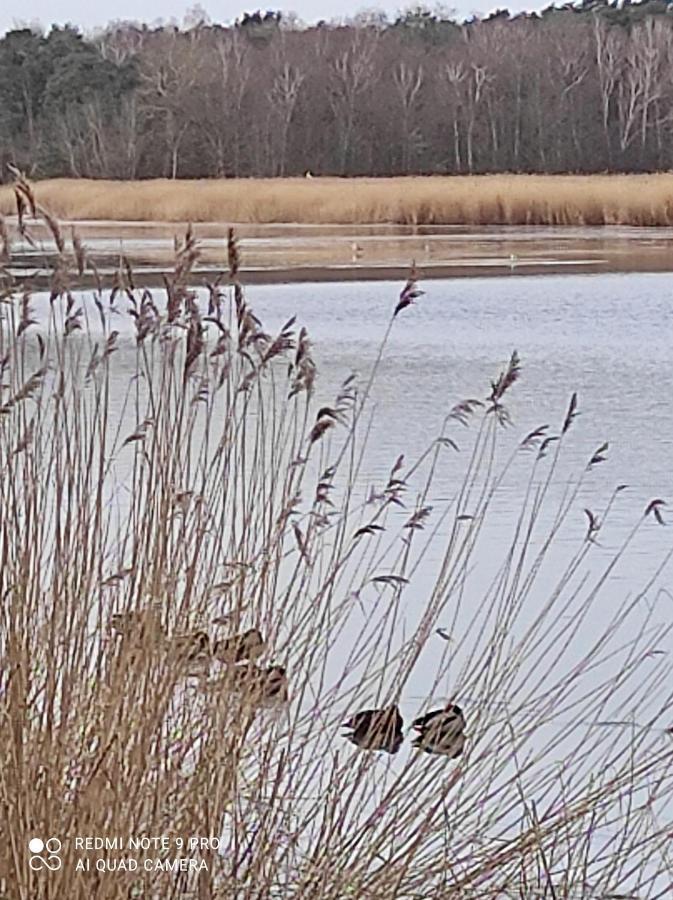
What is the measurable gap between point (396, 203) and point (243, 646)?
18.4m

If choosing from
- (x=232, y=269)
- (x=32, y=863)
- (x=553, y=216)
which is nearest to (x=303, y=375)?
(x=232, y=269)

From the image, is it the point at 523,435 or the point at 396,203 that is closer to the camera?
the point at 523,435

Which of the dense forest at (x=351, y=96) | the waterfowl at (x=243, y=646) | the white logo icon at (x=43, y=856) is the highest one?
the dense forest at (x=351, y=96)

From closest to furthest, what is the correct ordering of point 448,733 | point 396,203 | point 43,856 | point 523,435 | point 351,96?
1. point 43,856
2. point 448,733
3. point 523,435
4. point 396,203
5. point 351,96

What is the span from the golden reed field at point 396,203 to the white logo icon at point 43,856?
1666 cm

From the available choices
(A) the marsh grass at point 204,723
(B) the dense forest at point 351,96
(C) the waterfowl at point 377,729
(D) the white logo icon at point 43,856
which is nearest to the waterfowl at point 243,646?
(A) the marsh grass at point 204,723

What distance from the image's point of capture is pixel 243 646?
216 cm

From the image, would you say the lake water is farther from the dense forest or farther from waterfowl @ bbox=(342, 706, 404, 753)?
the dense forest

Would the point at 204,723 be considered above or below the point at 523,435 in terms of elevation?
above

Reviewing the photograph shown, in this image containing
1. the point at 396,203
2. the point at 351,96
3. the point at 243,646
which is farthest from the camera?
the point at 351,96

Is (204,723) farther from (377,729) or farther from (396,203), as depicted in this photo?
(396,203)

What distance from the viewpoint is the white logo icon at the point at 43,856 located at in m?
1.98

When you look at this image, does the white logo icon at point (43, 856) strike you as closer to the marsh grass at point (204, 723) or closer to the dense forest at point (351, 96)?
the marsh grass at point (204, 723)

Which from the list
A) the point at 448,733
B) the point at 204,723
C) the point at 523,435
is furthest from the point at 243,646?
the point at 523,435
